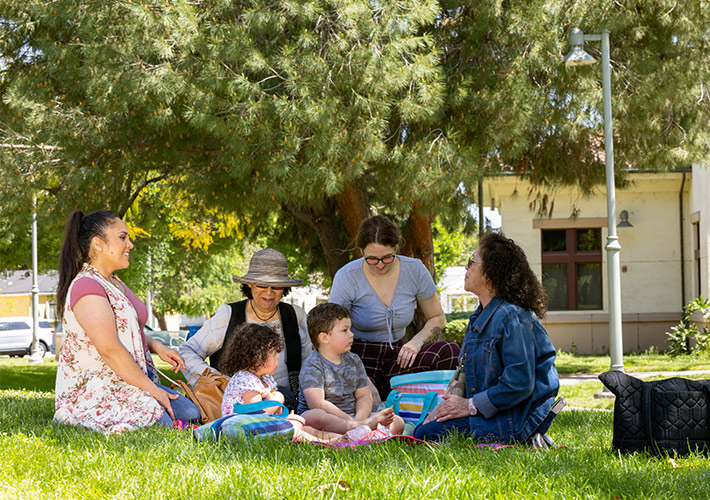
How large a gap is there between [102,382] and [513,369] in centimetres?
251

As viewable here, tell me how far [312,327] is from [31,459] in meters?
2.02

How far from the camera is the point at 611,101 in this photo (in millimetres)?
11875

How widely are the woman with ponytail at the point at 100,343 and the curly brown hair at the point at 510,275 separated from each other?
A: 7.22 ft

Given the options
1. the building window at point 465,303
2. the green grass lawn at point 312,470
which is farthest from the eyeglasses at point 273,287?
the building window at point 465,303

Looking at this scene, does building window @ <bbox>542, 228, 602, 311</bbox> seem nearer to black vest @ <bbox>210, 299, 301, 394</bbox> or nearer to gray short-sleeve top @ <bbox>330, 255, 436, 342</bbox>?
gray short-sleeve top @ <bbox>330, 255, 436, 342</bbox>

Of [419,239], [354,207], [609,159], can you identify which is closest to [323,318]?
[354,207]

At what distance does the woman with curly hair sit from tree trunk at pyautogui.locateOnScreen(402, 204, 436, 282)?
27.7 feet

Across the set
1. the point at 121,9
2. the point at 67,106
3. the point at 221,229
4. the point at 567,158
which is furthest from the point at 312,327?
the point at 221,229

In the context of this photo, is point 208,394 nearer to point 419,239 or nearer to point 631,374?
point 419,239

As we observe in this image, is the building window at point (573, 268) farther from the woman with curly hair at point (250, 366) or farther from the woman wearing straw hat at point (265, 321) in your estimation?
the woman with curly hair at point (250, 366)

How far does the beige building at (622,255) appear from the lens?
22.2 m

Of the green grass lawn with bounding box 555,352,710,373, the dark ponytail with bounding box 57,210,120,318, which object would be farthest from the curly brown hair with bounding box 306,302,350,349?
the green grass lawn with bounding box 555,352,710,373

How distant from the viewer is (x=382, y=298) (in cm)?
638

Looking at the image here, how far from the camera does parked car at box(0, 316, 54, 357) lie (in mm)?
37219
